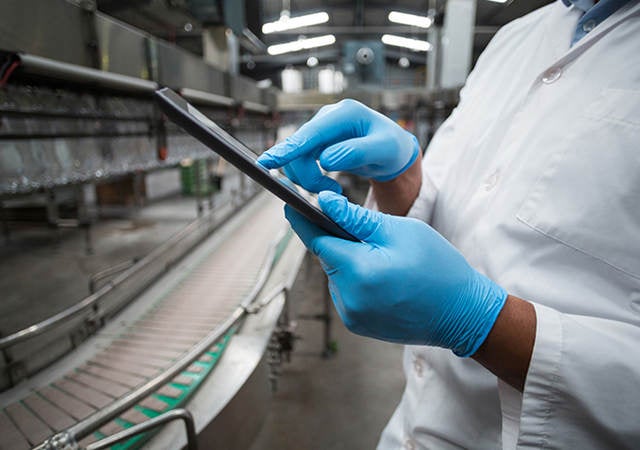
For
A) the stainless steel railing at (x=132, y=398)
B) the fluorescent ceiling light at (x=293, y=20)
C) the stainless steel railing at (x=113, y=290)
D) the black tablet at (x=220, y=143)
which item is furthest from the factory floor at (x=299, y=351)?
the fluorescent ceiling light at (x=293, y=20)

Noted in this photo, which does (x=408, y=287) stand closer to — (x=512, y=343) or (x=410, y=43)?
(x=512, y=343)

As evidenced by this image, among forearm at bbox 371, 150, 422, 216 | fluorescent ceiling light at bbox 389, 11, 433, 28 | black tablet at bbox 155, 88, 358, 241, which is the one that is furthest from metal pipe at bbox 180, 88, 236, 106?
fluorescent ceiling light at bbox 389, 11, 433, 28

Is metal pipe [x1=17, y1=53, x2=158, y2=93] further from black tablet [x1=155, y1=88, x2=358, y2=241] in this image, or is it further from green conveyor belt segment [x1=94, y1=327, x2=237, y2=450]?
green conveyor belt segment [x1=94, y1=327, x2=237, y2=450]

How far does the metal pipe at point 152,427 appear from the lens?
0.93m

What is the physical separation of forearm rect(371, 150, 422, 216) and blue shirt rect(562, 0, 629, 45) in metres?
0.43

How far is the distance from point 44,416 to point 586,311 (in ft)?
6.83

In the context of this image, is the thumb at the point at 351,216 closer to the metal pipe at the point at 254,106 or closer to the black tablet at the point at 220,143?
the black tablet at the point at 220,143

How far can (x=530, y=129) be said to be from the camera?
73 centimetres

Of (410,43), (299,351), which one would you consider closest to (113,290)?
(299,351)

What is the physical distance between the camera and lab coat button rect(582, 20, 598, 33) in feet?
2.35

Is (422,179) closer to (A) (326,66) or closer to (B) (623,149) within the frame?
(B) (623,149)

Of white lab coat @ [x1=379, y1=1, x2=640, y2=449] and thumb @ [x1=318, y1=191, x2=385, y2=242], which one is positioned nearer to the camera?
white lab coat @ [x1=379, y1=1, x2=640, y2=449]

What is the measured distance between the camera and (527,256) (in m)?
0.65

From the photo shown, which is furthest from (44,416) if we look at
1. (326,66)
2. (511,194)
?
(326,66)
